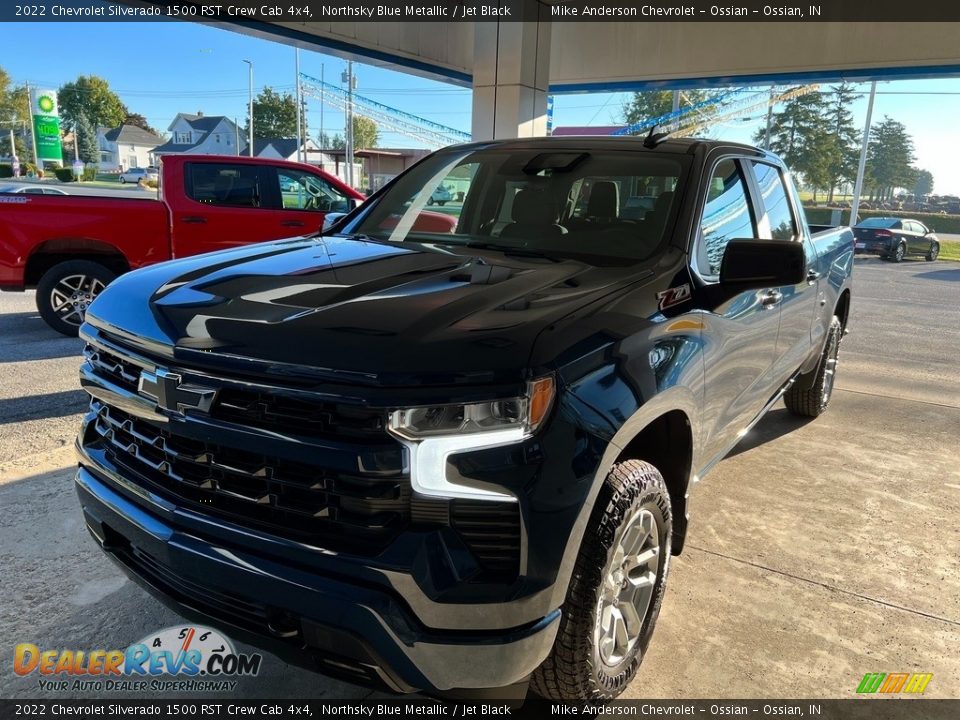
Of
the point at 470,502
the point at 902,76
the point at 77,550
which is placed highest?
the point at 902,76

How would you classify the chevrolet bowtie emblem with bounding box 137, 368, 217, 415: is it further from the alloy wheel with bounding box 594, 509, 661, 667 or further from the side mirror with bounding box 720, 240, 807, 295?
the side mirror with bounding box 720, 240, 807, 295

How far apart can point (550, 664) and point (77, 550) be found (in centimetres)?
232

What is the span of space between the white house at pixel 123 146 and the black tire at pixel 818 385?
104793 millimetres

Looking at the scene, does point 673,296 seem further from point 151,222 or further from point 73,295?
point 73,295

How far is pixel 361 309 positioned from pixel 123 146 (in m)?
111

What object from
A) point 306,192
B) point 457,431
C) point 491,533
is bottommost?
point 491,533

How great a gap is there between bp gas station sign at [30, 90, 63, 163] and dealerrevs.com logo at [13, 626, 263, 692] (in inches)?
2508

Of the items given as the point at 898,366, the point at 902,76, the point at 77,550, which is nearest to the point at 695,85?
the point at 902,76

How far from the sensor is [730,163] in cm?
321

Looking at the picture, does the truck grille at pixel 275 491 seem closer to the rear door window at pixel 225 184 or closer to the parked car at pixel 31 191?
the parked car at pixel 31 191

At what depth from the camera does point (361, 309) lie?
194 centimetres

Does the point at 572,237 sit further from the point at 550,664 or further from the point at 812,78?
the point at 812,78

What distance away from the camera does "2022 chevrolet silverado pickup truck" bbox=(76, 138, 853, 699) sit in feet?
5.44

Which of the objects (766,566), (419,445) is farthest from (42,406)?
(766,566)
